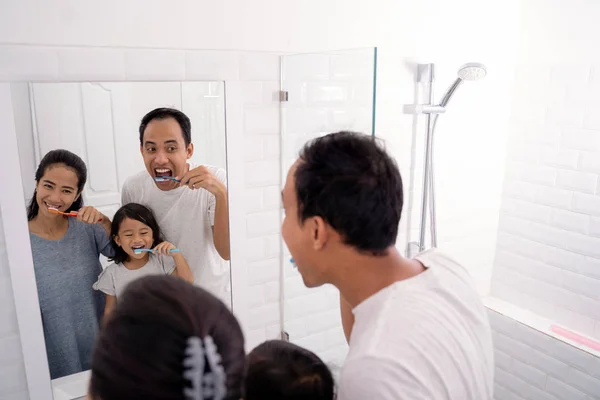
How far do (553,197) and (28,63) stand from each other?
5.58 feet


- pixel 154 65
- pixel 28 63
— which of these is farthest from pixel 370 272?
pixel 28 63

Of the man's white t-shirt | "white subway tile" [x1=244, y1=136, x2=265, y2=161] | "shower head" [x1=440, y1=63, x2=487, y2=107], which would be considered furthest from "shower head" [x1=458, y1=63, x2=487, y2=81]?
the man's white t-shirt

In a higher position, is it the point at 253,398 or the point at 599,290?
the point at 253,398

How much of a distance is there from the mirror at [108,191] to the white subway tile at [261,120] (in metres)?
0.08

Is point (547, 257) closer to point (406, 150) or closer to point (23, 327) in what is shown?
A: point (406, 150)

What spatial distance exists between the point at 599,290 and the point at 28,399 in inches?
70.2

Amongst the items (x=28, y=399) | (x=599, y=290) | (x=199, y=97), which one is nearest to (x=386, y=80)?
(x=199, y=97)

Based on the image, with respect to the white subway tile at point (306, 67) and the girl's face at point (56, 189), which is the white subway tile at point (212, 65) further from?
the girl's face at point (56, 189)

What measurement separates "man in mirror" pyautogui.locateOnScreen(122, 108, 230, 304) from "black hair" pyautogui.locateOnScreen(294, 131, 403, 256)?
49cm

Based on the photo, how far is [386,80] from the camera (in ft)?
5.17

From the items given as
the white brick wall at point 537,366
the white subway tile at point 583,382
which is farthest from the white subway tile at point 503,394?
the white subway tile at point 583,382

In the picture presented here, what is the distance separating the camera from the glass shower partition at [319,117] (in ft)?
3.88

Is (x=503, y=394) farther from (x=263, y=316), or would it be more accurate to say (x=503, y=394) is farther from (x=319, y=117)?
(x=319, y=117)

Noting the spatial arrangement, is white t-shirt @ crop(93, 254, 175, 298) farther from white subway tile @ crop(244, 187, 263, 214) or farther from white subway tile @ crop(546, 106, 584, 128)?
white subway tile @ crop(546, 106, 584, 128)
